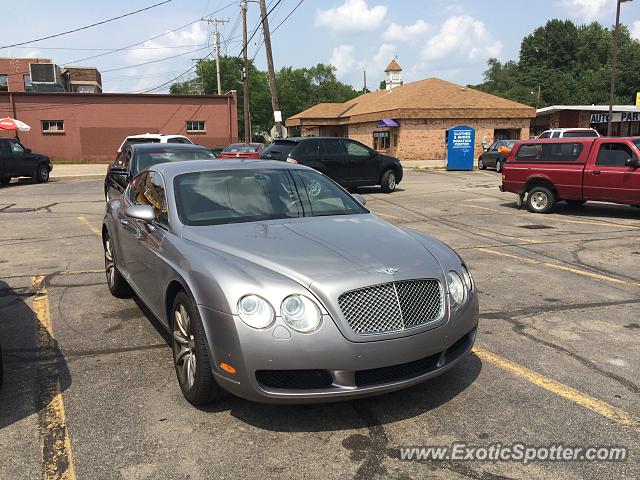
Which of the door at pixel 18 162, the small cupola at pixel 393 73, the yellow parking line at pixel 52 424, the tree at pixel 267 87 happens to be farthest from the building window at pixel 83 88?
the yellow parking line at pixel 52 424

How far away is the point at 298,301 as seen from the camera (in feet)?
9.79

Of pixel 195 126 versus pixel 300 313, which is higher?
pixel 195 126

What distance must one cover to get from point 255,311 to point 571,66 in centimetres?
10212

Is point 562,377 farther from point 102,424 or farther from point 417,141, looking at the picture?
point 417,141

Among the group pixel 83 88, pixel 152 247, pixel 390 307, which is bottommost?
pixel 390 307

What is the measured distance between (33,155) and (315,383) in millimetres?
22201

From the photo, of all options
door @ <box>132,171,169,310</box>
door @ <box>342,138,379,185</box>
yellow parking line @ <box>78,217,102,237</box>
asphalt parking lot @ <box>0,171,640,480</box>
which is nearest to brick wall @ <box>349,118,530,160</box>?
door @ <box>342,138,379,185</box>

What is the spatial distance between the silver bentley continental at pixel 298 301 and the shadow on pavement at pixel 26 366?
2.89 feet

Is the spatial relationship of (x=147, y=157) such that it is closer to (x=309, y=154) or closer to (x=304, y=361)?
(x=309, y=154)

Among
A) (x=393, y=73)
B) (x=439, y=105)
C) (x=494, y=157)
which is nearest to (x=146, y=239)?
(x=494, y=157)

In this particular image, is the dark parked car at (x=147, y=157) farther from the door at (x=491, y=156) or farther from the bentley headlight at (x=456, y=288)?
the door at (x=491, y=156)

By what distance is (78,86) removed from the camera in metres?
80.5

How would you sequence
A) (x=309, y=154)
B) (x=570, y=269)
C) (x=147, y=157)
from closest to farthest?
(x=570, y=269), (x=147, y=157), (x=309, y=154)

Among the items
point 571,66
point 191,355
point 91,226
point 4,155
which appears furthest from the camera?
point 571,66
